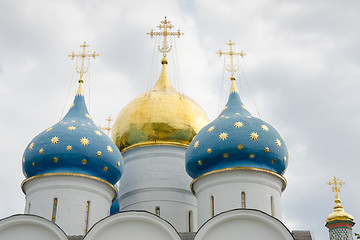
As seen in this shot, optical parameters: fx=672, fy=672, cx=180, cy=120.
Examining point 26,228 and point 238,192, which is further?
point 238,192

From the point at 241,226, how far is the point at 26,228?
4.19m

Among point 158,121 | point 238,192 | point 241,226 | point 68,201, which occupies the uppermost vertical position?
point 158,121

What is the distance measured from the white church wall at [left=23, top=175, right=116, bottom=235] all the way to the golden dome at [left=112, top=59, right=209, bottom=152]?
9.87 ft

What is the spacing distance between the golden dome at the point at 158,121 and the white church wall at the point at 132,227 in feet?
16.5

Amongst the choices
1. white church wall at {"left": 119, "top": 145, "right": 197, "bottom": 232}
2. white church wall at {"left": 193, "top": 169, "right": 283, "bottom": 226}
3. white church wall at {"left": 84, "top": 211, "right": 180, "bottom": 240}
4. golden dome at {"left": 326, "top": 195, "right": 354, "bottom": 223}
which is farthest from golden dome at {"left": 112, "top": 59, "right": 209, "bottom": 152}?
white church wall at {"left": 84, "top": 211, "right": 180, "bottom": 240}

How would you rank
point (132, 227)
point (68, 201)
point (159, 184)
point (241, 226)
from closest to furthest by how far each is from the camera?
point (241, 226) < point (132, 227) < point (68, 201) < point (159, 184)

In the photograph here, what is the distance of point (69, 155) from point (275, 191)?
4.72 meters

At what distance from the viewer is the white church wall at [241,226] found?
41.9 ft

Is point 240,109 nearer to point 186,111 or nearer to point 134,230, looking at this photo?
point 186,111

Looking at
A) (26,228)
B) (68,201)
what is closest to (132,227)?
(26,228)

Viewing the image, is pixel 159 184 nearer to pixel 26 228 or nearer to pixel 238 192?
pixel 238 192

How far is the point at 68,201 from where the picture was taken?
48.8ft

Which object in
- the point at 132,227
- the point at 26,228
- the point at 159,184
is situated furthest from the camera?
the point at 159,184

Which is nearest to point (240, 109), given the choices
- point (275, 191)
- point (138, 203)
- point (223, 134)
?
point (223, 134)
